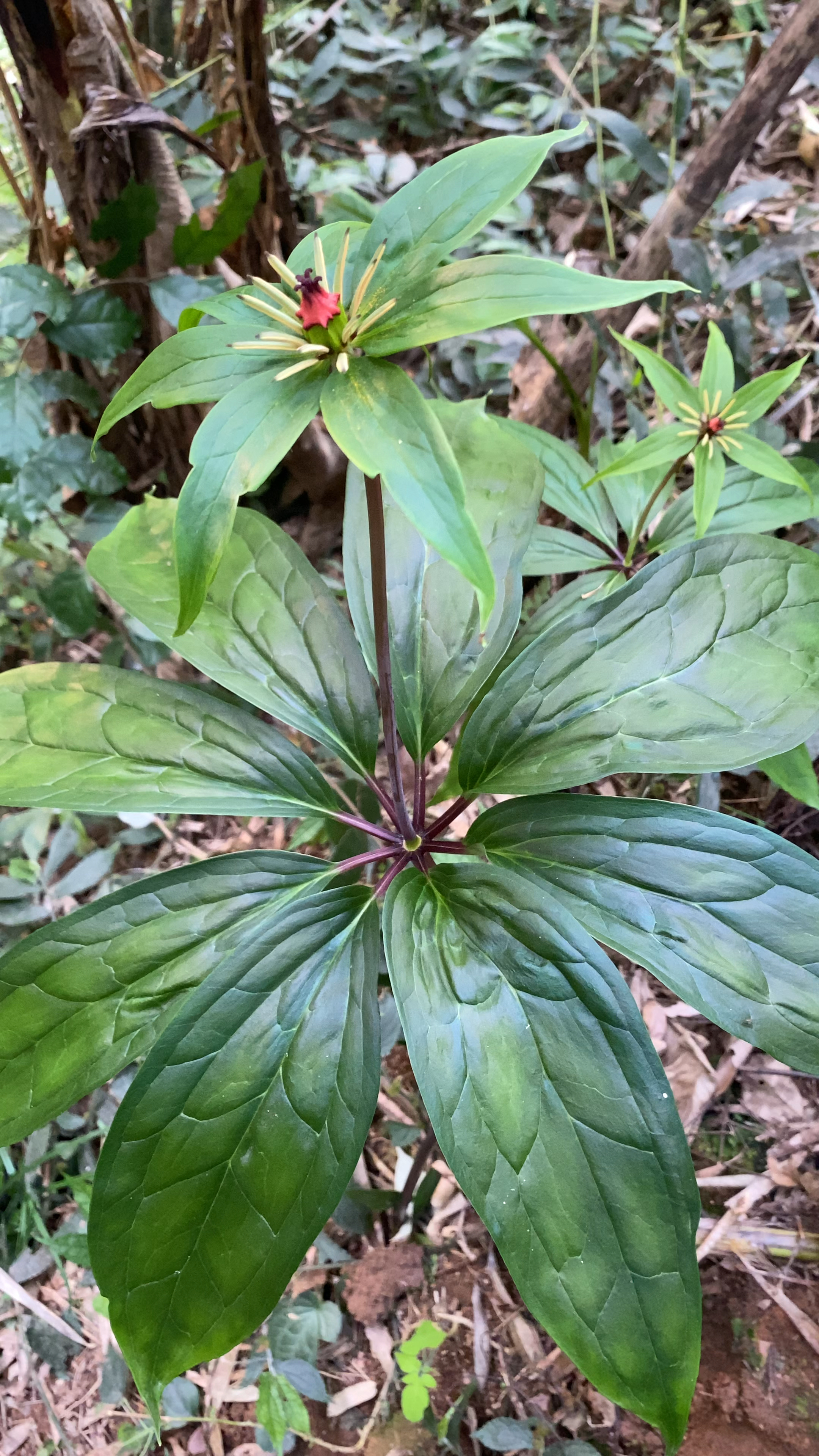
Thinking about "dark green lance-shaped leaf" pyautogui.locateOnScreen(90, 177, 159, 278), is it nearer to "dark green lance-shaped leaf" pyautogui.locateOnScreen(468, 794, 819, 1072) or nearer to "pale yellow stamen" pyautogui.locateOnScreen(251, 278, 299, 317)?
"pale yellow stamen" pyautogui.locateOnScreen(251, 278, 299, 317)

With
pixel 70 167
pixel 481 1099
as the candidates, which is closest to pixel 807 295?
pixel 70 167

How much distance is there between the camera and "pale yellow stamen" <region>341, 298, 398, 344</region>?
1.51ft

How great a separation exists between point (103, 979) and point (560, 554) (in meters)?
0.89

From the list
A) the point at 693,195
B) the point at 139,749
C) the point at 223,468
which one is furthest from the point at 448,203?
the point at 693,195

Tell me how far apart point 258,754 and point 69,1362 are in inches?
39.2

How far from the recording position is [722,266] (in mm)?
1461

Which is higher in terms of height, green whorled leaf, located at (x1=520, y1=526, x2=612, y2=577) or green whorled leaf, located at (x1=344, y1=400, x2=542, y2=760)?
green whorled leaf, located at (x1=344, y1=400, x2=542, y2=760)

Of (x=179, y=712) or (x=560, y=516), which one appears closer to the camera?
(x=179, y=712)

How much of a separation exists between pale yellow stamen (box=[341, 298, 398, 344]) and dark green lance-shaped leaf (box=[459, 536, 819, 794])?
1.24 feet

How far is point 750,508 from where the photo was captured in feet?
3.69

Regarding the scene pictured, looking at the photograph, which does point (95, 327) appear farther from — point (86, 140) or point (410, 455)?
point (410, 455)

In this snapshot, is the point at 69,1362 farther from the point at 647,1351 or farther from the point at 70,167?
the point at 70,167

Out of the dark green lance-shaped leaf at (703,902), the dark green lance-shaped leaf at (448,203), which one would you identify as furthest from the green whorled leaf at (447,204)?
the dark green lance-shaped leaf at (703,902)

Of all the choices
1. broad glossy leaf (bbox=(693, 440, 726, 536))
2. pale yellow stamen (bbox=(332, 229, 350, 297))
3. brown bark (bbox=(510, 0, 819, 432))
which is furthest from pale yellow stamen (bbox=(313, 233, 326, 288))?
brown bark (bbox=(510, 0, 819, 432))
